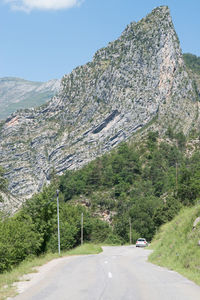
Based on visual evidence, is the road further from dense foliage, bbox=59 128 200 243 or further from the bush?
dense foliage, bbox=59 128 200 243

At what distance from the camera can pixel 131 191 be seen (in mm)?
158375

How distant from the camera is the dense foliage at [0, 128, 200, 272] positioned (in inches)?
3944

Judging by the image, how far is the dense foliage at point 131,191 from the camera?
100 metres

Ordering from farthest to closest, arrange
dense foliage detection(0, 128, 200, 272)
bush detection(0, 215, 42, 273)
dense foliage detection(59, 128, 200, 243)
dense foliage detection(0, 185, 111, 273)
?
dense foliage detection(59, 128, 200, 243) → dense foliage detection(0, 128, 200, 272) → dense foliage detection(0, 185, 111, 273) → bush detection(0, 215, 42, 273)

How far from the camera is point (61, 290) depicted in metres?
14.2

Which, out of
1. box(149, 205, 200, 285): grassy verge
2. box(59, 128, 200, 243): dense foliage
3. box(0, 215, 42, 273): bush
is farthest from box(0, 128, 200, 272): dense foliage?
box(149, 205, 200, 285): grassy verge

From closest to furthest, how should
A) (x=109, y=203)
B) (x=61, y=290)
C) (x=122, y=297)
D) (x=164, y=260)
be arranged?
(x=122, y=297)
(x=61, y=290)
(x=164, y=260)
(x=109, y=203)

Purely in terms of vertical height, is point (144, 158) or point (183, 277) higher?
point (144, 158)

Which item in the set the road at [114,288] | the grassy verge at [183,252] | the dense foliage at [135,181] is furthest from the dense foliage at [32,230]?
the dense foliage at [135,181]

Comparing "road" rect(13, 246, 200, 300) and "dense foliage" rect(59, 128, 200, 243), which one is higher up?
"dense foliage" rect(59, 128, 200, 243)

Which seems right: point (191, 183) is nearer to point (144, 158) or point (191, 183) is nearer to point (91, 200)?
point (91, 200)

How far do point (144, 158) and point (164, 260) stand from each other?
158m

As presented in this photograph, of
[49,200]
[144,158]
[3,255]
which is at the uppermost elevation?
[144,158]

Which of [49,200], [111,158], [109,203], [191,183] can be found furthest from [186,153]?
[49,200]
